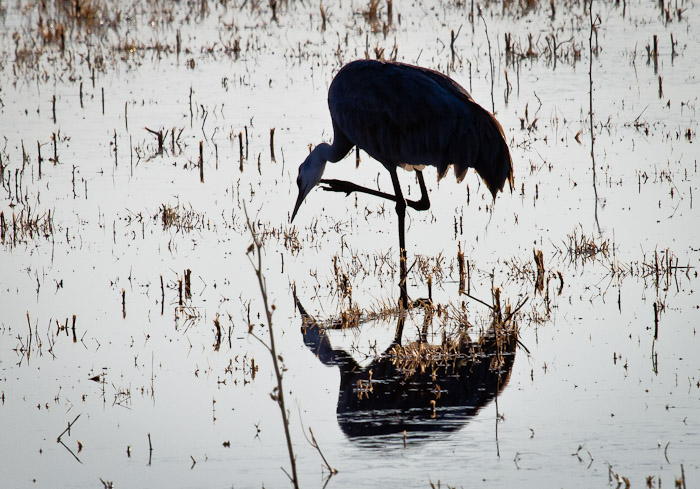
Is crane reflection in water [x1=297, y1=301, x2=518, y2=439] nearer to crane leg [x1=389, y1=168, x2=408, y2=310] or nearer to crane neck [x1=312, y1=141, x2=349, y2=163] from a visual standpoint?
crane leg [x1=389, y1=168, x2=408, y2=310]

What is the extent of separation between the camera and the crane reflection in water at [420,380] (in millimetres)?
4719

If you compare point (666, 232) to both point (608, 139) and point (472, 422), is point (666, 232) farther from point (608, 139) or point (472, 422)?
point (472, 422)

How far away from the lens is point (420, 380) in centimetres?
523

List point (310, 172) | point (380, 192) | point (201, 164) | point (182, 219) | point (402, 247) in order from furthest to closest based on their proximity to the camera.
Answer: point (201, 164) → point (182, 219) → point (310, 172) → point (380, 192) → point (402, 247)

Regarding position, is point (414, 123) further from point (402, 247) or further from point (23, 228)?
point (23, 228)

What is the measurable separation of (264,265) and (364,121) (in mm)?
1161

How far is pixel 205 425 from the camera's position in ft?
15.9

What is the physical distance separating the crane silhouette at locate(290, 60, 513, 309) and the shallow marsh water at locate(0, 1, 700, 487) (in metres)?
0.59

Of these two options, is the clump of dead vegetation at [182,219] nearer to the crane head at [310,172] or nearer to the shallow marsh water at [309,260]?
the shallow marsh water at [309,260]

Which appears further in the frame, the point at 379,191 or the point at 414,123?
the point at 379,191

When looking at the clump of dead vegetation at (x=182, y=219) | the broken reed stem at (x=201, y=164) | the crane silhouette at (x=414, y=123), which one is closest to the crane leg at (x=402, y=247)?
the crane silhouette at (x=414, y=123)

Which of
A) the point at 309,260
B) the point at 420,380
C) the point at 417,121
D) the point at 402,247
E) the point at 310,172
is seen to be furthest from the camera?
the point at 310,172

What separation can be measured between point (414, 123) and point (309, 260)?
1.15 metres

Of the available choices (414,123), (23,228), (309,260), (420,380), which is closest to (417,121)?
(414,123)
